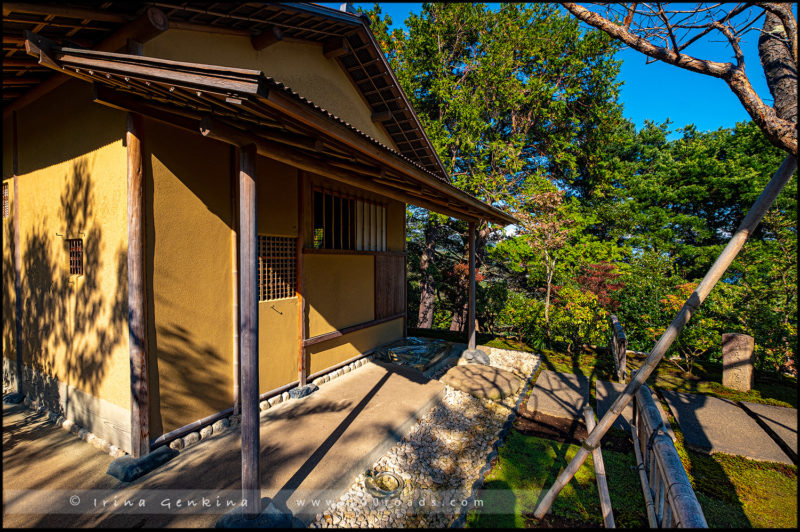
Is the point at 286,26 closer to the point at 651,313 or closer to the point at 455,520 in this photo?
the point at 455,520

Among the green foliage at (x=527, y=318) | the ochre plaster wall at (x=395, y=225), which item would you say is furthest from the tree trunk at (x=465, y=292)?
the ochre plaster wall at (x=395, y=225)

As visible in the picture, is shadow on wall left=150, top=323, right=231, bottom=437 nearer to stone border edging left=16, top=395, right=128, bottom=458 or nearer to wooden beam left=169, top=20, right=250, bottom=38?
stone border edging left=16, top=395, right=128, bottom=458

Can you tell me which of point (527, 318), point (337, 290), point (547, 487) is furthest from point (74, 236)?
point (527, 318)

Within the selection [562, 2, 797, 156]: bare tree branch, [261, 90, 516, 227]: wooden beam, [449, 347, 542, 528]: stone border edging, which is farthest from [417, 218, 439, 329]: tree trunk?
[562, 2, 797, 156]: bare tree branch

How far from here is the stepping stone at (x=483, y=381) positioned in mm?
6266

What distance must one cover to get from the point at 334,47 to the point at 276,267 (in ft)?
13.4

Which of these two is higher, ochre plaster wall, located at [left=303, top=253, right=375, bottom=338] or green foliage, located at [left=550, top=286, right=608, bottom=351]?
ochre plaster wall, located at [left=303, top=253, right=375, bottom=338]

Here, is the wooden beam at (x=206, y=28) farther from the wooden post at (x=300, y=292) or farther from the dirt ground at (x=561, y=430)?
the dirt ground at (x=561, y=430)

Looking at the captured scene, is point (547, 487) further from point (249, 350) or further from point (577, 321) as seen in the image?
point (577, 321)

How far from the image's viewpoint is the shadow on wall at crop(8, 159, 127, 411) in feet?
12.6

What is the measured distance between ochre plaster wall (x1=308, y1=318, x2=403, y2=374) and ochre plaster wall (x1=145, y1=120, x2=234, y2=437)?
66.7 inches

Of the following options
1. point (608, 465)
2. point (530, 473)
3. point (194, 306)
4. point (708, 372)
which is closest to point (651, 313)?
point (708, 372)

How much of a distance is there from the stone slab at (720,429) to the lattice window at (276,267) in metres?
5.95

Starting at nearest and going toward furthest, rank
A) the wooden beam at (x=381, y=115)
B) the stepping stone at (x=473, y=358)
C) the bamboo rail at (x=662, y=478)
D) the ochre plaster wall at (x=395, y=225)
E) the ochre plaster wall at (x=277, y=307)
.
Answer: the bamboo rail at (x=662, y=478) < the ochre plaster wall at (x=277, y=307) < the wooden beam at (x=381, y=115) < the stepping stone at (x=473, y=358) < the ochre plaster wall at (x=395, y=225)
